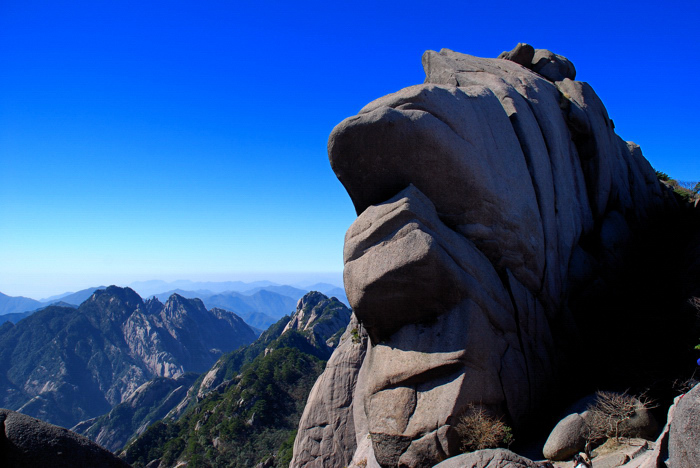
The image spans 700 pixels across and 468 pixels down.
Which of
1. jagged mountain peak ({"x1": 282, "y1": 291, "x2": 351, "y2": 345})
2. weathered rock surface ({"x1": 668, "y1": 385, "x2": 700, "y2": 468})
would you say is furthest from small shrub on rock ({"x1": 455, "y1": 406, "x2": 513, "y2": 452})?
jagged mountain peak ({"x1": 282, "y1": 291, "x2": 351, "y2": 345})

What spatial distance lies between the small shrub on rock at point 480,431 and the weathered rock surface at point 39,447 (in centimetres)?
828

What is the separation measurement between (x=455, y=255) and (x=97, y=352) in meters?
200

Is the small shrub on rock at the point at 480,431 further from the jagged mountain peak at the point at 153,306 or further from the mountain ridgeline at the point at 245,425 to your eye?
the jagged mountain peak at the point at 153,306

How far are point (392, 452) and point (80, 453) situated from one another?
7.53m

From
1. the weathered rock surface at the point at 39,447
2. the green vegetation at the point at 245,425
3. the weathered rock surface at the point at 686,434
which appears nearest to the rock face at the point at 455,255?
the weathered rock surface at the point at 686,434

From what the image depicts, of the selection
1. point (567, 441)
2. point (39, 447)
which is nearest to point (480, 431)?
point (567, 441)

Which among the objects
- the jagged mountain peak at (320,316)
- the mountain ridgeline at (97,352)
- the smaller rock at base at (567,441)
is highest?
the smaller rock at base at (567,441)

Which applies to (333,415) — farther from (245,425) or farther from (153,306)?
(153,306)

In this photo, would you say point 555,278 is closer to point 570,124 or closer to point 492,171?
point 492,171

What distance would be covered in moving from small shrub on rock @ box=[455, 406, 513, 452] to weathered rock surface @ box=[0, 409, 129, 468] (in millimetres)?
8283

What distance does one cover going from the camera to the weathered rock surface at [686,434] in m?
6.46

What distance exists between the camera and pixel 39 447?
6.60 m

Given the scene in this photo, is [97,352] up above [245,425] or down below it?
below

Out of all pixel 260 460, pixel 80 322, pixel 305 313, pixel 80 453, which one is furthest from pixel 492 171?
pixel 80 322
